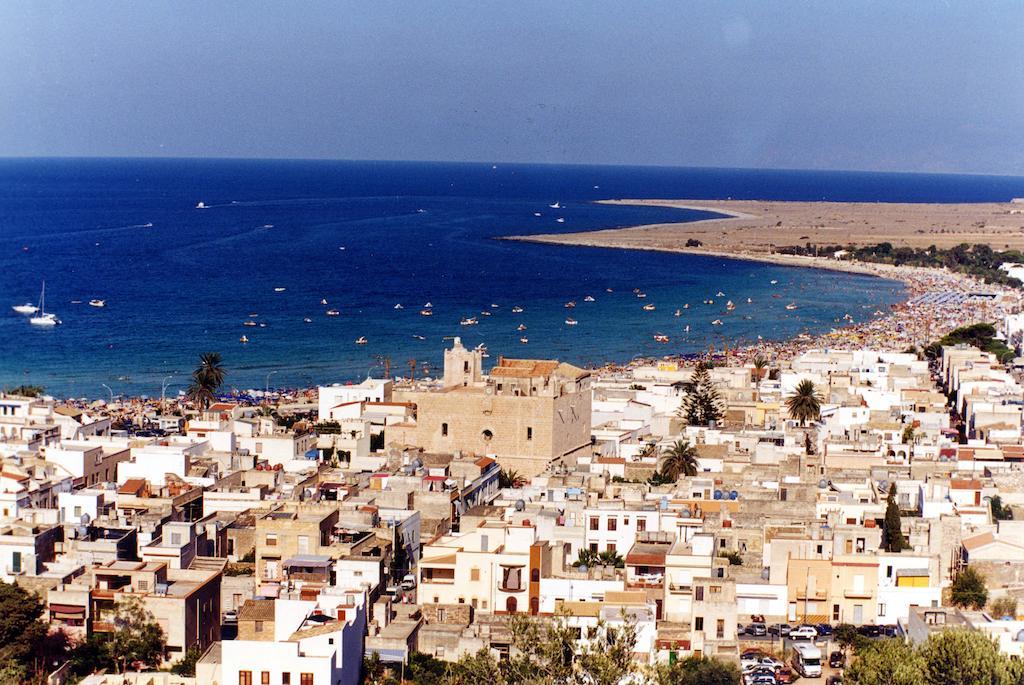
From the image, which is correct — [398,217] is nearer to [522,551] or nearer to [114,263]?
[114,263]

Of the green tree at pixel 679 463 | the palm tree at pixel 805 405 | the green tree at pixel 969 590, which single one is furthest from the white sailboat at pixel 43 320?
the green tree at pixel 969 590

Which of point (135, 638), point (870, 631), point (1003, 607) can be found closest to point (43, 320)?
point (135, 638)

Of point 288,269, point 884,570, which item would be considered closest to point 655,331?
point 288,269

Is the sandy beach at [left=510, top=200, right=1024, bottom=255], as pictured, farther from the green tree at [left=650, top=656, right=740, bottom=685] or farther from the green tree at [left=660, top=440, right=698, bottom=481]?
the green tree at [left=650, top=656, right=740, bottom=685]

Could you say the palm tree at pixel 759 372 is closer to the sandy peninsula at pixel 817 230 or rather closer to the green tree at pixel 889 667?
the green tree at pixel 889 667

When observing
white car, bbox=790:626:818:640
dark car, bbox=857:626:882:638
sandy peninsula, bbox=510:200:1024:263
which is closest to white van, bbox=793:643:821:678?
white car, bbox=790:626:818:640

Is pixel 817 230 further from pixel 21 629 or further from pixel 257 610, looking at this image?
pixel 21 629
